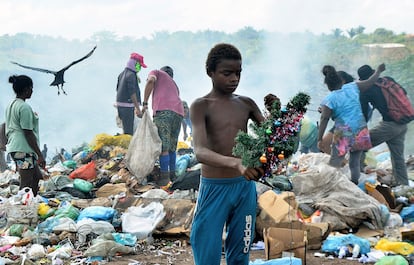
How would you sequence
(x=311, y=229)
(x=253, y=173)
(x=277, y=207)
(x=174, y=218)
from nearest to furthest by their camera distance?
(x=253, y=173) → (x=311, y=229) → (x=277, y=207) → (x=174, y=218)

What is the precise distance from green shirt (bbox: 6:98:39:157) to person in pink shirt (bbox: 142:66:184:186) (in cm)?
197

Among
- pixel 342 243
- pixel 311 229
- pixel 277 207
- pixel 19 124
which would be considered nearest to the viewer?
pixel 342 243

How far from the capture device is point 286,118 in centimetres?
231

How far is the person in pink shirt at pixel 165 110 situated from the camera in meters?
7.00

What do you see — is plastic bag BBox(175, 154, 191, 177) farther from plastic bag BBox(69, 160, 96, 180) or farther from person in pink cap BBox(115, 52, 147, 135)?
plastic bag BBox(69, 160, 96, 180)

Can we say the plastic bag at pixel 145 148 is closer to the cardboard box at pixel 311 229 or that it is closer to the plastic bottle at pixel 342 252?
the cardboard box at pixel 311 229

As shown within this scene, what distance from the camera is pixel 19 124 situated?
210 inches

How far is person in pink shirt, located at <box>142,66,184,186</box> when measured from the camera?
7.00 meters

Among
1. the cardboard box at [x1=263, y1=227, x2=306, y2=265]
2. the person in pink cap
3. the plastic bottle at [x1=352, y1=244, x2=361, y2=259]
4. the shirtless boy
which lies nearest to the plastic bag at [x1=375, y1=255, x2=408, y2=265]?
the plastic bottle at [x1=352, y1=244, x2=361, y2=259]

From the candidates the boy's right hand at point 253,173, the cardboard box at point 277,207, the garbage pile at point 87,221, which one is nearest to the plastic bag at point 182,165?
the garbage pile at point 87,221

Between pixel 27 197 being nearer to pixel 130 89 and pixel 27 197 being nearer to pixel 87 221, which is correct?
pixel 87 221

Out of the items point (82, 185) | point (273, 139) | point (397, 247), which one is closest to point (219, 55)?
point (273, 139)

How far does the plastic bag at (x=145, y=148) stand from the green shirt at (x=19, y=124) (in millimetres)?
1831

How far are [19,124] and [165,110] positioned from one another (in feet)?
7.48
